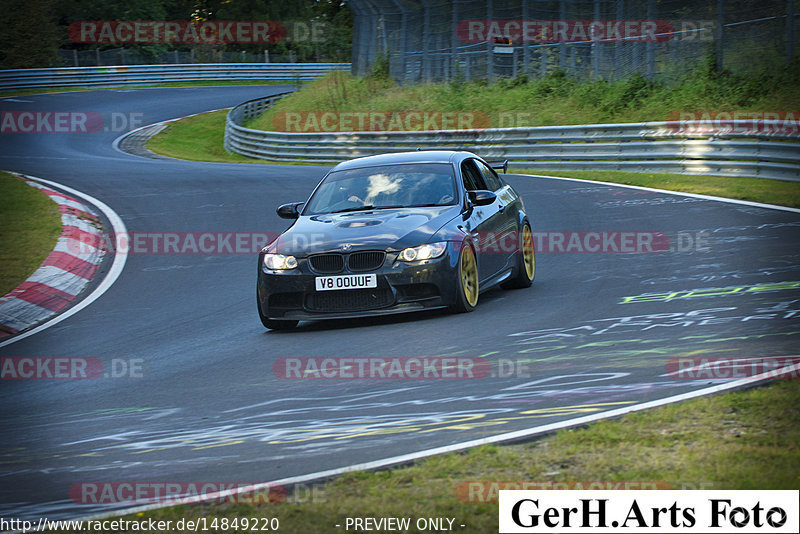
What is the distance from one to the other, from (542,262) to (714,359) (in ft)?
20.1

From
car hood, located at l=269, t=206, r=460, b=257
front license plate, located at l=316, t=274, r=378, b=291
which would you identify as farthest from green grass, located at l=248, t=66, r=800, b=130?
front license plate, located at l=316, t=274, r=378, b=291

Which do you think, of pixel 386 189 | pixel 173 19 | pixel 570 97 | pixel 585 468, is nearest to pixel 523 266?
pixel 386 189

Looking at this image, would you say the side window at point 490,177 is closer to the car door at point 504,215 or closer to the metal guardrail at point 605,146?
the car door at point 504,215

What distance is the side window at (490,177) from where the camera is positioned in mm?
11203

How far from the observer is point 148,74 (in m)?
59.4

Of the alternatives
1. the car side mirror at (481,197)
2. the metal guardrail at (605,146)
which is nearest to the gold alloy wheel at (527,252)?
the car side mirror at (481,197)

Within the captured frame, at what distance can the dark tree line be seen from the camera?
64875mm

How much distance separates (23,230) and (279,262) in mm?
7336

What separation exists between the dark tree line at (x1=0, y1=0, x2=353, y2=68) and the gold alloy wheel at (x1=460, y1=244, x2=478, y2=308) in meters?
61.4

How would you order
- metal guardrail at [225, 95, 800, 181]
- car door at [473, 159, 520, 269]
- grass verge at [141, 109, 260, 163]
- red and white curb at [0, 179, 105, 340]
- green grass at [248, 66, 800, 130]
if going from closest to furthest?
car door at [473, 159, 520, 269] → red and white curb at [0, 179, 105, 340] → metal guardrail at [225, 95, 800, 181] → green grass at [248, 66, 800, 130] → grass verge at [141, 109, 260, 163]

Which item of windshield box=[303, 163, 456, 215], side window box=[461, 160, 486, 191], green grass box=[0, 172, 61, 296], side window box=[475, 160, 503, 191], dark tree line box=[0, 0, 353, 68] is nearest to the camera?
windshield box=[303, 163, 456, 215]

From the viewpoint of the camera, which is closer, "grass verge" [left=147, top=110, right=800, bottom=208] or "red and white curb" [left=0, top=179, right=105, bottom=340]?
"red and white curb" [left=0, top=179, right=105, bottom=340]

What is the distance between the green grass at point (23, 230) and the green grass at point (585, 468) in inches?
312

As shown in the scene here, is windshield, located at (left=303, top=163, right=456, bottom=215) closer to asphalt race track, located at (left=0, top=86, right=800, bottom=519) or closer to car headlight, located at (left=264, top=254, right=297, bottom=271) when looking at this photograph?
car headlight, located at (left=264, top=254, right=297, bottom=271)
